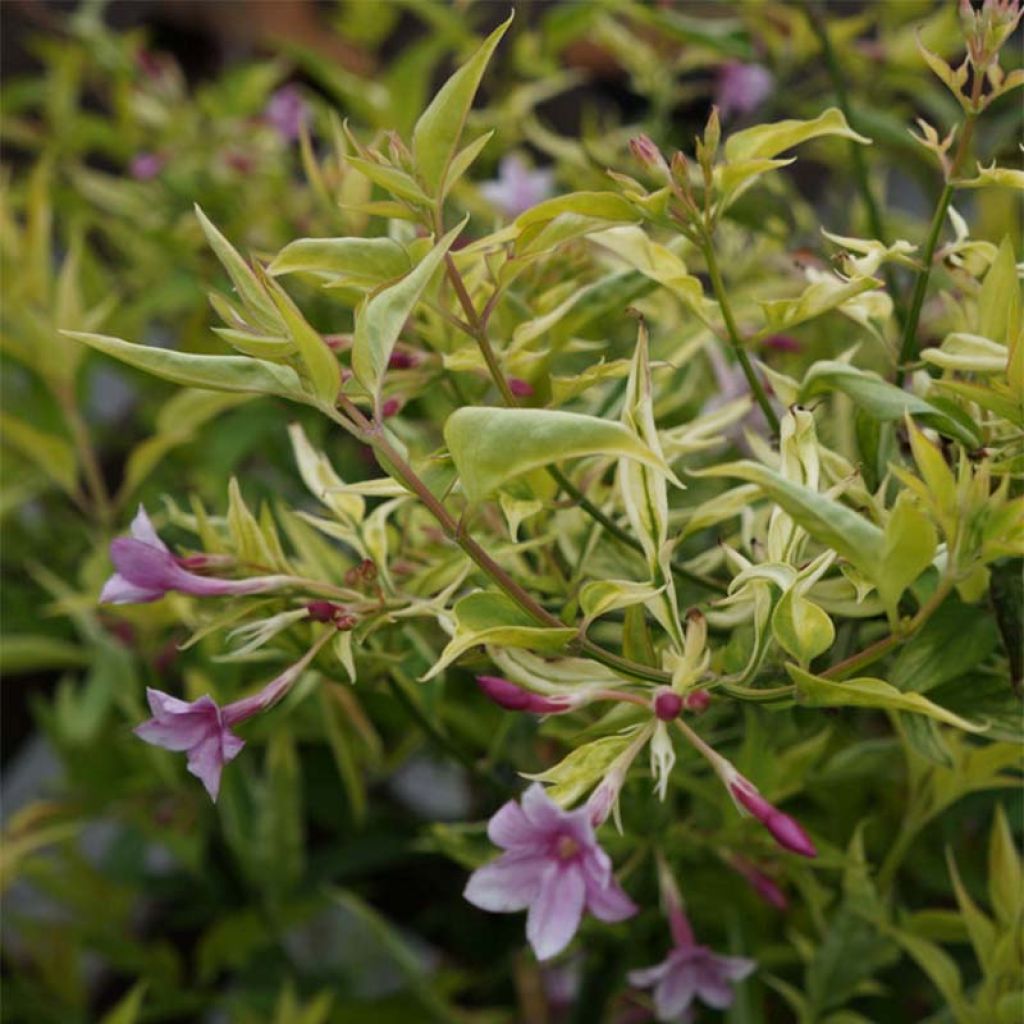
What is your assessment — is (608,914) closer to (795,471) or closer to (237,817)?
(795,471)

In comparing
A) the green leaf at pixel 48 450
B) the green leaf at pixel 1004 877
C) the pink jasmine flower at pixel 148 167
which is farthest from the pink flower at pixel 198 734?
the pink jasmine flower at pixel 148 167

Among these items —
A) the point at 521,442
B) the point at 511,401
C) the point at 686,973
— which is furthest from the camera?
the point at 686,973

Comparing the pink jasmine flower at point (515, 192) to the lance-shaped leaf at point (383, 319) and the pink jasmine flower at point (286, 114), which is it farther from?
the lance-shaped leaf at point (383, 319)

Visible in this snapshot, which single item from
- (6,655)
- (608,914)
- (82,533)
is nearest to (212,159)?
(82,533)

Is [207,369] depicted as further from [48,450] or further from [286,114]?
[286,114]

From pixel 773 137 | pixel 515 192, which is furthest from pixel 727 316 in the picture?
pixel 515 192
